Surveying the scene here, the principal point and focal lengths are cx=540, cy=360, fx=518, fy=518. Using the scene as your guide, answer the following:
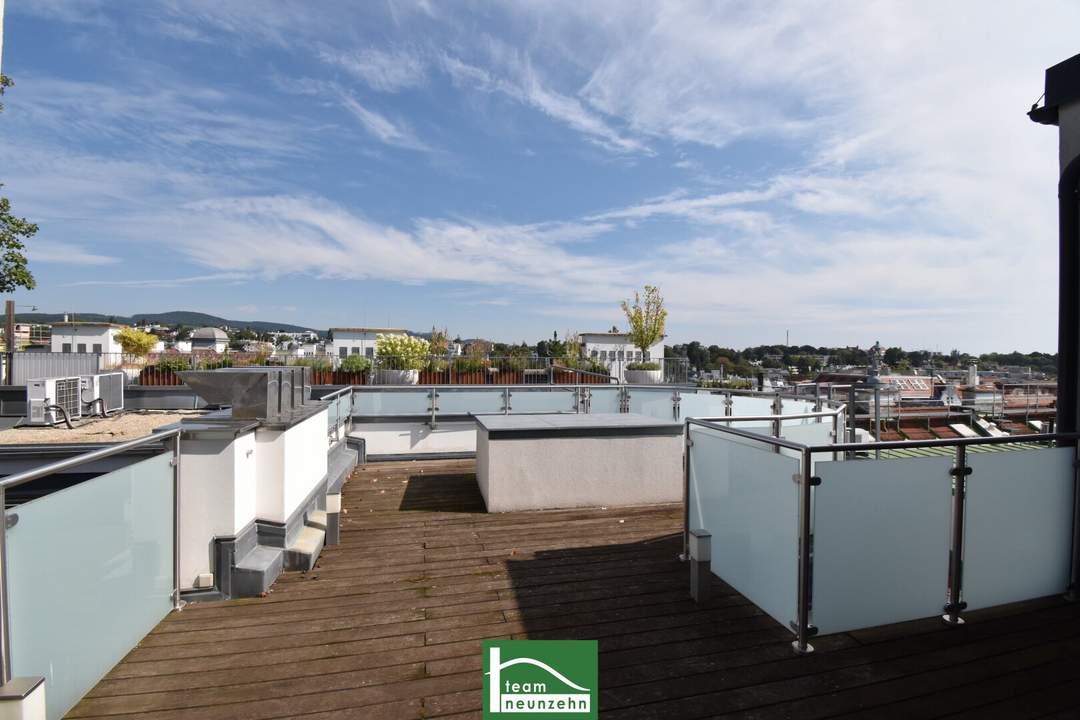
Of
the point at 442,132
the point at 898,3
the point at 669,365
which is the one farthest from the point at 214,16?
the point at 669,365

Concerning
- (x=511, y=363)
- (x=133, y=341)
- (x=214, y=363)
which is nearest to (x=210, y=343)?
(x=133, y=341)

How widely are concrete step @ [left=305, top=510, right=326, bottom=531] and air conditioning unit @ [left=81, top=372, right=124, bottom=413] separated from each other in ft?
32.1

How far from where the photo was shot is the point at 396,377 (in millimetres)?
10852

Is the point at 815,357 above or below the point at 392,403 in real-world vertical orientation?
above

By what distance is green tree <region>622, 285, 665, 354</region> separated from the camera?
13.6m

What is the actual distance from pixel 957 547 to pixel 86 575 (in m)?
4.30

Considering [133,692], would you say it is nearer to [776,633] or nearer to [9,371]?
[776,633]

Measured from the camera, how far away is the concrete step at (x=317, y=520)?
14.1ft

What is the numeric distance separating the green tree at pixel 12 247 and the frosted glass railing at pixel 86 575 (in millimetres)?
20550

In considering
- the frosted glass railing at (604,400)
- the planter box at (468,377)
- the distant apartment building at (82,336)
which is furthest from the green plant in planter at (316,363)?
the distant apartment building at (82,336)

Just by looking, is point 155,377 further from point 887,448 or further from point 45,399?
point 887,448

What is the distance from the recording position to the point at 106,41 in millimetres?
8195

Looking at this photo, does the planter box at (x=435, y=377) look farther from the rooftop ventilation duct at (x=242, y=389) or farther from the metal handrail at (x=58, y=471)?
the metal handrail at (x=58, y=471)

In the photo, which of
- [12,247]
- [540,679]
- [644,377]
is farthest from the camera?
[12,247]
